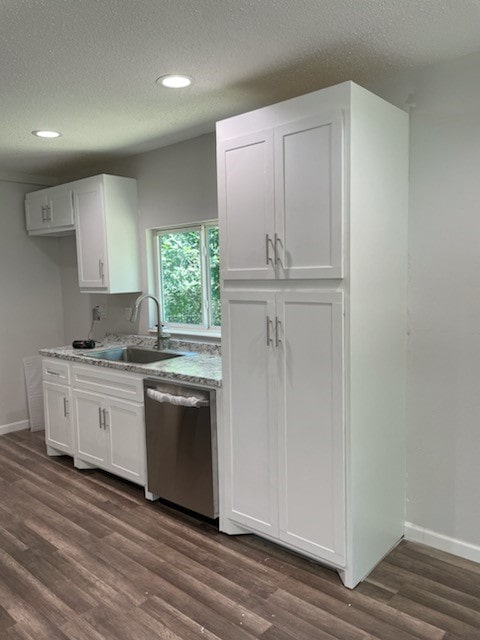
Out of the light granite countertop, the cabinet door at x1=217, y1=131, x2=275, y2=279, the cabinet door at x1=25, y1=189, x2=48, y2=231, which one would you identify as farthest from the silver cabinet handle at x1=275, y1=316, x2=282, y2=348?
the cabinet door at x1=25, y1=189, x2=48, y2=231

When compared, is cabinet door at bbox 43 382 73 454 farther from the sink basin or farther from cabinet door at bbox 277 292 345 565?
cabinet door at bbox 277 292 345 565

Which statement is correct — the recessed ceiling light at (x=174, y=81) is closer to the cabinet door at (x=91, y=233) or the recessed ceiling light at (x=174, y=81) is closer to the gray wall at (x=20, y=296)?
the cabinet door at (x=91, y=233)

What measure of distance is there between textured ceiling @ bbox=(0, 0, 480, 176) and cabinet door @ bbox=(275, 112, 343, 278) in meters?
0.36

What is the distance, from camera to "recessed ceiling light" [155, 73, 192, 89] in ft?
8.07

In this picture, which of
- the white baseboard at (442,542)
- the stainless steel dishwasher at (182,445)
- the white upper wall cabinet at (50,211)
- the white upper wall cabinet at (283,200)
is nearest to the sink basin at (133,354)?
the stainless steel dishwasher at (182,445)

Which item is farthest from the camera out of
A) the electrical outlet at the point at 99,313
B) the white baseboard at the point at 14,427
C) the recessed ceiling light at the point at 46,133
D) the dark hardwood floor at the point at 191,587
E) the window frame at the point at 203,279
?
the white baseboard at the point at 14,427

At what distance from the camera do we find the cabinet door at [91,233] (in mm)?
3909

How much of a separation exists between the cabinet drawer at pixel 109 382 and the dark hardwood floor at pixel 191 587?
2.37 ft

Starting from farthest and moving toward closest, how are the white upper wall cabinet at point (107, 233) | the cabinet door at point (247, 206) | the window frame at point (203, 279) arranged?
the white upper wall cabinet at point (107, 233) → the window frame at point (203, 279) → the cabinet door at point (247, 206)

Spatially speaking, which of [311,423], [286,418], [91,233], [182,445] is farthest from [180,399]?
[91,233]

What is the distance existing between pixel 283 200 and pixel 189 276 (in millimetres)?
1689

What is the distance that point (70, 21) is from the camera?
6.23ft

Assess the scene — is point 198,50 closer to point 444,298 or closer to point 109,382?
point 444,298

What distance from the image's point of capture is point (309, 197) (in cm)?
223
